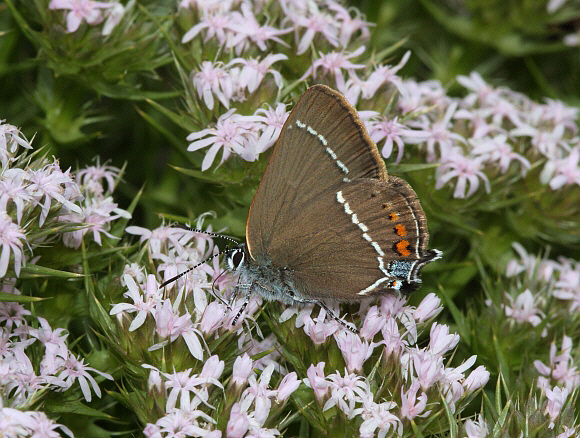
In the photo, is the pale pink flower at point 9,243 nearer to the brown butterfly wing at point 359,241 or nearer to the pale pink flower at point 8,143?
the pale pink flower at point 8,143

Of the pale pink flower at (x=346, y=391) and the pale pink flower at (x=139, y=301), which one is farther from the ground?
the pale pink flower at (x=139, y=301)

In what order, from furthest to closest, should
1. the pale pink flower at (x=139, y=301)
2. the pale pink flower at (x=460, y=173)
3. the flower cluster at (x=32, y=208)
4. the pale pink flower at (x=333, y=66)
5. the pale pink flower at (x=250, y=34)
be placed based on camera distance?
the pale pink flower at (x=460, y=173), the pale pink flower at (x=250, y=34), the pale pink flower at (x=333, y=66), the pale pink flower at (x=139, y=301), the flower cluster at (x=32, y=208)

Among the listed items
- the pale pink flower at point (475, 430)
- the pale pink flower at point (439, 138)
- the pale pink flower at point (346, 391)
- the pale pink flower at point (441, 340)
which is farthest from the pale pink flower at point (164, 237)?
the pale pink flower at point (475, 430)

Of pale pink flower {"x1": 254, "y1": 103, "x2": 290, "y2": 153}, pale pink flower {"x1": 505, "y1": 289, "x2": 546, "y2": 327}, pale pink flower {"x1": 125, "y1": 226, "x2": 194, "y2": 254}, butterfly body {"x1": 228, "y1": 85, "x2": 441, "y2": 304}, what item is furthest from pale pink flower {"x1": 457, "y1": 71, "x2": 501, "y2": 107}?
pale pink flower {"x1": 125, "y1": 226, "x2": 194, "y2": 254}

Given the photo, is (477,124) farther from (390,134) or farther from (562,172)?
(390,134)

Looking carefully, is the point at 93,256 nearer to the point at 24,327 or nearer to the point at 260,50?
the point at 24,327

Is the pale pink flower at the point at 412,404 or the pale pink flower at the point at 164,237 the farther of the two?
the pale pink flower at the point at 164,237

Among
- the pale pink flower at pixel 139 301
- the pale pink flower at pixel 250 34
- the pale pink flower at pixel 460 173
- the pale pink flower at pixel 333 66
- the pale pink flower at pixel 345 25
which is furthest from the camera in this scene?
the pale pink flower at pixel 345 25

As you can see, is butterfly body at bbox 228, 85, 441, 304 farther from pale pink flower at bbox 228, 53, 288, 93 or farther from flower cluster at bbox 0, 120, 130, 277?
flower cluster at bbox 0, 120, 130, 277
